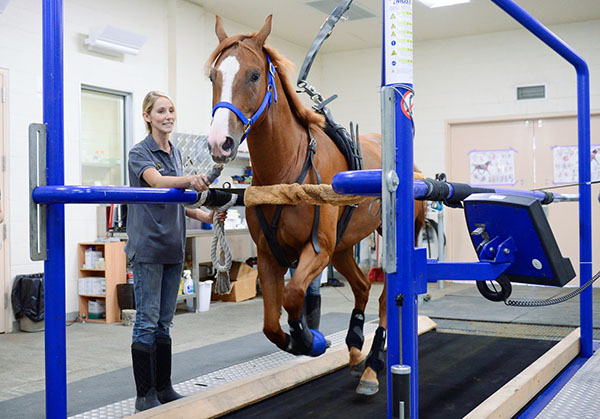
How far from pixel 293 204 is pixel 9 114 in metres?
4.24

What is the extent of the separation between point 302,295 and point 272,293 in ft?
0.74

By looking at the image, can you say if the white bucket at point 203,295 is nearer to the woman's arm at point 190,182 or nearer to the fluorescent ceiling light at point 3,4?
the fluorescent ceiling light at point 3,4

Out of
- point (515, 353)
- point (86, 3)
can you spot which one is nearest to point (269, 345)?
point (515, 353)

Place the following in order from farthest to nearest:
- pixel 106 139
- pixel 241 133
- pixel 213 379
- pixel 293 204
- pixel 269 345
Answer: pixel 106 139
pixel 269 345
pixel 213 379
pixel 293 204
pixel 241 133

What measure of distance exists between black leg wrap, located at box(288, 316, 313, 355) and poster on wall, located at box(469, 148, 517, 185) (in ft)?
22.3

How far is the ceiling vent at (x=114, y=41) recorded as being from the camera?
6305 mm

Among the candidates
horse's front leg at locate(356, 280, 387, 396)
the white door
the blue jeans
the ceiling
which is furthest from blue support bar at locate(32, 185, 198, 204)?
the ceiling

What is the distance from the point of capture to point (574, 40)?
28.1 ft

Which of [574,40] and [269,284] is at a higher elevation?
[574,40]

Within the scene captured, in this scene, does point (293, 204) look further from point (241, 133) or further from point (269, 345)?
point (269, 345)

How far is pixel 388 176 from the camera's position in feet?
4.97

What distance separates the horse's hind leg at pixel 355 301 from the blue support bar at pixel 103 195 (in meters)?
1.60

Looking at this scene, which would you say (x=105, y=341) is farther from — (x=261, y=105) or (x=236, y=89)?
(x=236, y=89)

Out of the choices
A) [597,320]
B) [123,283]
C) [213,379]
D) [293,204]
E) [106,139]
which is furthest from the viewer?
[106,139]
